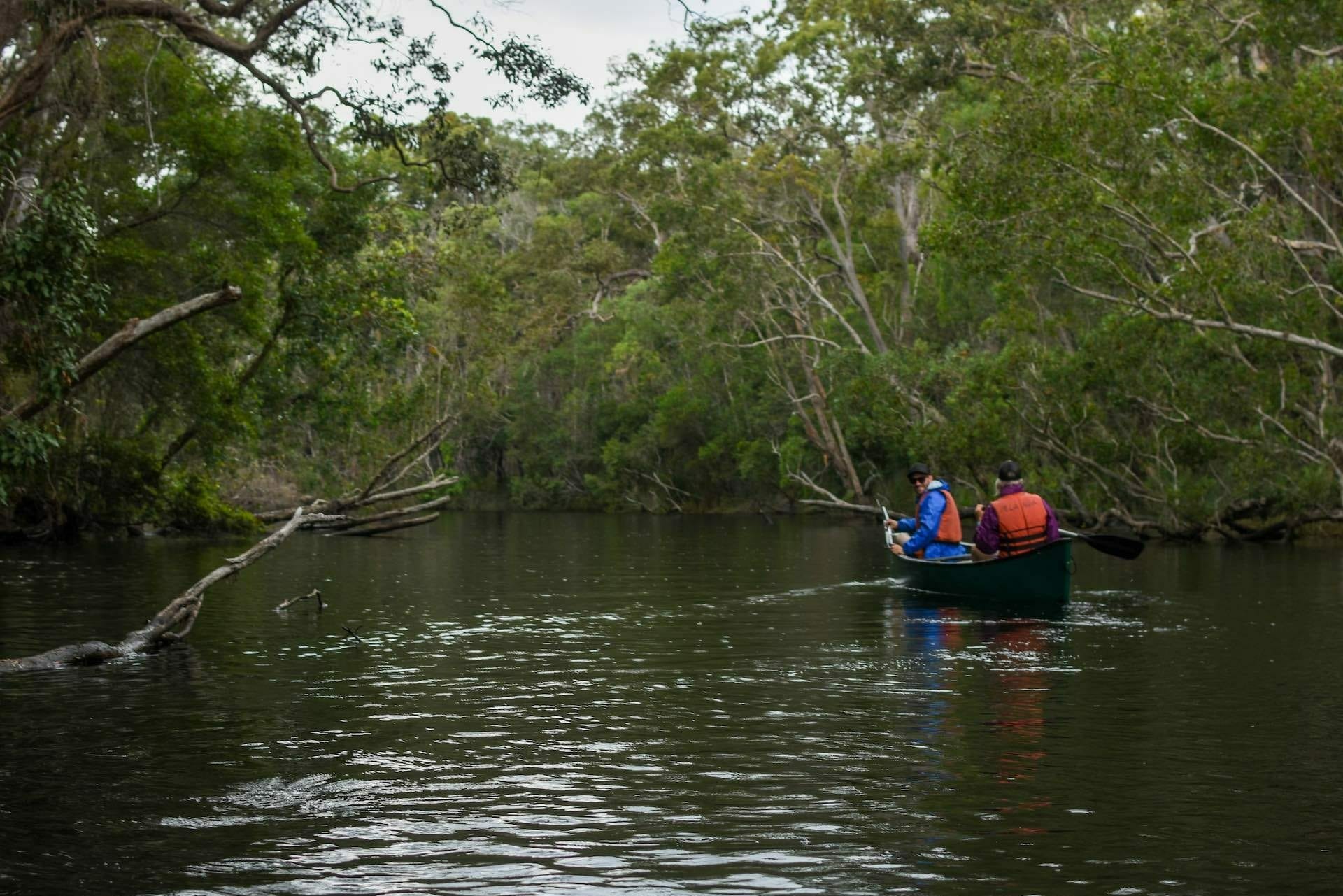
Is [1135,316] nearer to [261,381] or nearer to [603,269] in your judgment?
[261,381]

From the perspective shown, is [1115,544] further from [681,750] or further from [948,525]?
[681,750]

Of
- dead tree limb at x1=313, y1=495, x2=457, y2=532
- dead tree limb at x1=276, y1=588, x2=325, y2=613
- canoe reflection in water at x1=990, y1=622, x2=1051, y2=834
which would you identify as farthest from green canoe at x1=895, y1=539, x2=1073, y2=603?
dead tree limb at x1=313, y1=495, x2=457, y2=532

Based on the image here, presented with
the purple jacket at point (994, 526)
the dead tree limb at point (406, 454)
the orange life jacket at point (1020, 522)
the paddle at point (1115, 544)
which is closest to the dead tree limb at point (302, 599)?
the purple jacket at point (994, 526)

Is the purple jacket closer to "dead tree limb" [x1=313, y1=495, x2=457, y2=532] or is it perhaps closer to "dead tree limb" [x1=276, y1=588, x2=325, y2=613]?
"dead tree limb" [x1=276, y1=588, x2=325, y2=613]

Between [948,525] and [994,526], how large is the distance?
1.66 m

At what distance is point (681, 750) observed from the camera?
32.3ft

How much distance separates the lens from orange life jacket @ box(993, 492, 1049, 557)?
742 inches

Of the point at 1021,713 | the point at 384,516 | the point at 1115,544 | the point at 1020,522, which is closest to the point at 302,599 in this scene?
the point at 1020,522

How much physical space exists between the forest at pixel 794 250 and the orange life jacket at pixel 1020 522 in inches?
302

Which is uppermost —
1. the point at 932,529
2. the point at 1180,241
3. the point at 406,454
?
the point at 1180,241

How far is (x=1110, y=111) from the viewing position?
2819 cm

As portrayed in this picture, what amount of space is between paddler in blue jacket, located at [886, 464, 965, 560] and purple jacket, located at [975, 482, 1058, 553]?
106 centimetres

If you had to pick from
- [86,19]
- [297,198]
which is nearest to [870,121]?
[297,198]

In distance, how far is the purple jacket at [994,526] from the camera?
19047mm
